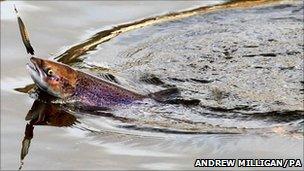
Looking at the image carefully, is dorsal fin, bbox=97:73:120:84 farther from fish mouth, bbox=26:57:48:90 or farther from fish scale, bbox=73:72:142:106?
fish mouth, bbox=26:57:48:90

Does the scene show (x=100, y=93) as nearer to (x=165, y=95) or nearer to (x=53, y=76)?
(x=53, y=76)

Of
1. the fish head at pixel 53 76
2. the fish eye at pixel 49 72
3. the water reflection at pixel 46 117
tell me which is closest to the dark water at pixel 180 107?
the water reflection at pixel 46 117

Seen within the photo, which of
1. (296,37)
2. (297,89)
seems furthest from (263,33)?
(297,89)

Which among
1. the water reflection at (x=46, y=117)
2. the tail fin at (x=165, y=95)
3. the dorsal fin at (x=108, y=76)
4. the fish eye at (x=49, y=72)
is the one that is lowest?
the water reflection at (x=46, y=117)

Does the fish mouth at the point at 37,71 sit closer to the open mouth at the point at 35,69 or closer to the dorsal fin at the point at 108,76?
the open mouth at the point at 35,69

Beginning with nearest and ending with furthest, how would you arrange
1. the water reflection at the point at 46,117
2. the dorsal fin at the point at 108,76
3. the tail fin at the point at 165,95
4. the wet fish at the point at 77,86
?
the water reflection at the point at 46,117 < the wet fish at the point at 77,86 < the tail fin at the point at 165,95 < the dorsal fin at the point at 108,76

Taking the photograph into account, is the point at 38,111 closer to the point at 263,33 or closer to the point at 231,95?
the point at 231,95

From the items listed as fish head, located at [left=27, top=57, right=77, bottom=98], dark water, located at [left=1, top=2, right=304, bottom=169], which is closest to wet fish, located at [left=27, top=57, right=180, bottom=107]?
fish head, located at [left=27, top=57, right=77, bottom=98]

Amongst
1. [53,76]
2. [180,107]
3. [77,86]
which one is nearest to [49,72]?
[53,76]

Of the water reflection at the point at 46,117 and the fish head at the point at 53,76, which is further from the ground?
the fish head at the point at 53,76
